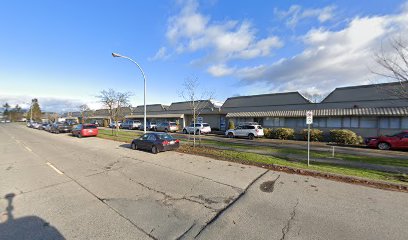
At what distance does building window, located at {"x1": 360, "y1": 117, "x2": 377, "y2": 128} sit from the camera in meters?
19.5

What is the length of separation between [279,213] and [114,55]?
606 inches

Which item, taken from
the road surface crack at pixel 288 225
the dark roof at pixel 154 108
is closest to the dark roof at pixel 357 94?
the road surface crack at pixel 288 225

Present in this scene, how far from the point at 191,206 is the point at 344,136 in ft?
65.6

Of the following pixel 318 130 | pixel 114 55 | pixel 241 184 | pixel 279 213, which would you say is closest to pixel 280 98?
pixel 318 130

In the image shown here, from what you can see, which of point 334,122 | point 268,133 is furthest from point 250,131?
point 334,122

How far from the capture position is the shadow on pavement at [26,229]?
3533mm

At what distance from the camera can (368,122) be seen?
19812 mm

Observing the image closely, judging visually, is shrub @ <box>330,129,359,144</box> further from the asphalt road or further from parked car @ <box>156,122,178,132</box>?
parked car @ <box>156,122,178,132</box>

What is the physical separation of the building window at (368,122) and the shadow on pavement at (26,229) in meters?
24.6

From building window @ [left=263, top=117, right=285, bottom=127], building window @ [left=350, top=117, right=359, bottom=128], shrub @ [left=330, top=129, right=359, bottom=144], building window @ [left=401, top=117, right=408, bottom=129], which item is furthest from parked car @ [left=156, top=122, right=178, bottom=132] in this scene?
building window @ [left=401, top=117, right=408, bottom=129]

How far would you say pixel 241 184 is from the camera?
655cm

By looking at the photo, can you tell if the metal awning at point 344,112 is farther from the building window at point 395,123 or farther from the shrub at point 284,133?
the shrub at point 284,133

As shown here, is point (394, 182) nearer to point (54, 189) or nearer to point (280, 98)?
point (54, 189)

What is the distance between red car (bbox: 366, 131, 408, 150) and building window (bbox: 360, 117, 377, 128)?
3.99 m
